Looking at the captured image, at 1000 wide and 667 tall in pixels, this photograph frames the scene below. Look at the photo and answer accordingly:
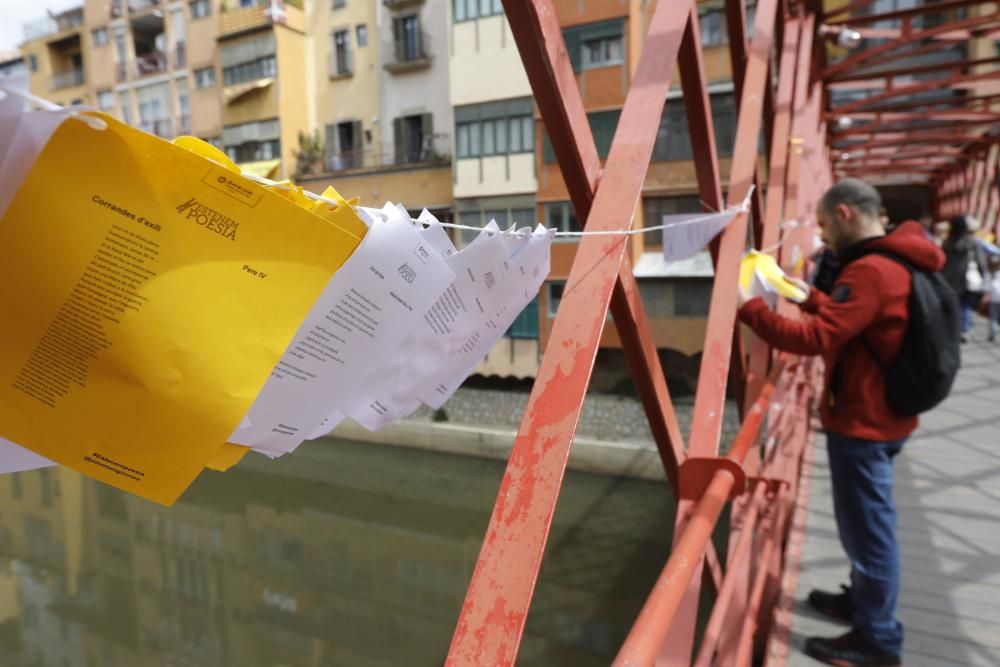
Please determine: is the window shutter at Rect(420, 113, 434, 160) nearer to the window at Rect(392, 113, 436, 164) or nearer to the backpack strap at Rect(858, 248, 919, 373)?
the window at Rect(392, 113, 436, 164)

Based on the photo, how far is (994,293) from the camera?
7.44 meters

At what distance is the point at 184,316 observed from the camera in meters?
0.66

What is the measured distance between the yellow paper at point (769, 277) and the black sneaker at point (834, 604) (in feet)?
3.26

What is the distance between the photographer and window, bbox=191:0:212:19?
17.9 meters

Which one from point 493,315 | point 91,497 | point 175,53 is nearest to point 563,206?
point 91,497

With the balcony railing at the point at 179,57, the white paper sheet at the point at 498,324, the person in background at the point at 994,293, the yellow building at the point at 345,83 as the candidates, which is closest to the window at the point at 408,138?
the yellow building at the point at 345,83

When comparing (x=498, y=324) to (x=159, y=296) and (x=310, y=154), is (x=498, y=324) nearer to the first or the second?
(x=159, y=296)

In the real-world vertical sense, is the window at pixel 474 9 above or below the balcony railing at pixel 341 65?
above

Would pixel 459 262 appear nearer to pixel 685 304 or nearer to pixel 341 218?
pixel 341 218

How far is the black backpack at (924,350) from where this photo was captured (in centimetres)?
192

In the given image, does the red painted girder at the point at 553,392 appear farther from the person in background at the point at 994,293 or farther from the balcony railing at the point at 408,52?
the balcony railing at the point at 408,52

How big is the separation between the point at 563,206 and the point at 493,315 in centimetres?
1194

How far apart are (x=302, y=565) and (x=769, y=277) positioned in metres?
7.66

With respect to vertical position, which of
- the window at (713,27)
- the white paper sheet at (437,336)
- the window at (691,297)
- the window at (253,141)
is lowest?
the window at (691,297)
